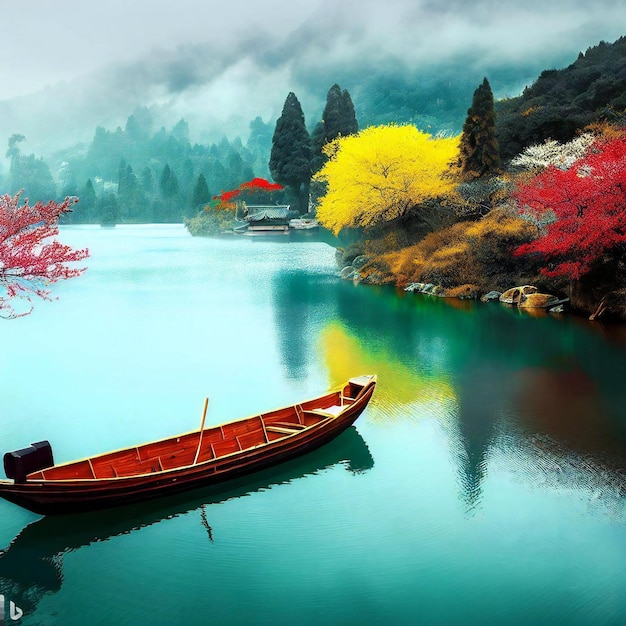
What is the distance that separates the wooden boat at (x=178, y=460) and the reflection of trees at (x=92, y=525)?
7.0 inches

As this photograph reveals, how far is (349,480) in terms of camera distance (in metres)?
7.45

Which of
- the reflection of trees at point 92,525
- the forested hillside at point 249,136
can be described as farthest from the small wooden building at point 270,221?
the reflection of trees at point 92,525

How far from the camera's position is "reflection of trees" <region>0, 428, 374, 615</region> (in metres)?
5.54

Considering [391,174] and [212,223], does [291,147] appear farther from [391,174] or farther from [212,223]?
[391,174]

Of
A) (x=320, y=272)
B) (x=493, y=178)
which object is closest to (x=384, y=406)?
(x=493, y=178)

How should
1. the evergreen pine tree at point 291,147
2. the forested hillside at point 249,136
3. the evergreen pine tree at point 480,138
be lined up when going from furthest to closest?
1. the evergreen pine tree at point 291,147
2. the forested hillside at point 249,136
3. the evergreen pine tree at point 480,138

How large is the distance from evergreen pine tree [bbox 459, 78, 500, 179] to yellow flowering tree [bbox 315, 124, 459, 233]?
800mm

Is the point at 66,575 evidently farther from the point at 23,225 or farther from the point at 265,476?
the point at 23,225

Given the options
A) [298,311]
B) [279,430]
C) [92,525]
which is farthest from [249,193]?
[92,525]

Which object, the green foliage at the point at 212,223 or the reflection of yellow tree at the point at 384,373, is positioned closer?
the reflection of yellow tree at the point at 384,373

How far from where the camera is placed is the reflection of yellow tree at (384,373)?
10211mm

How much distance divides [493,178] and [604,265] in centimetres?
643

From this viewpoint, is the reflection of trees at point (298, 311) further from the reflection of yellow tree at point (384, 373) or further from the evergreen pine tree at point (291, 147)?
the evergreen pine tree at point (291, 147)

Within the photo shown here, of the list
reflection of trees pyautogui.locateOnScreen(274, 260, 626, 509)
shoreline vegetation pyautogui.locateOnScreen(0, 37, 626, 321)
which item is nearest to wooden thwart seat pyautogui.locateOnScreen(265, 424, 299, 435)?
reflection of trees pyautogui.locateOnScreen(274, 260, 626, 509)
